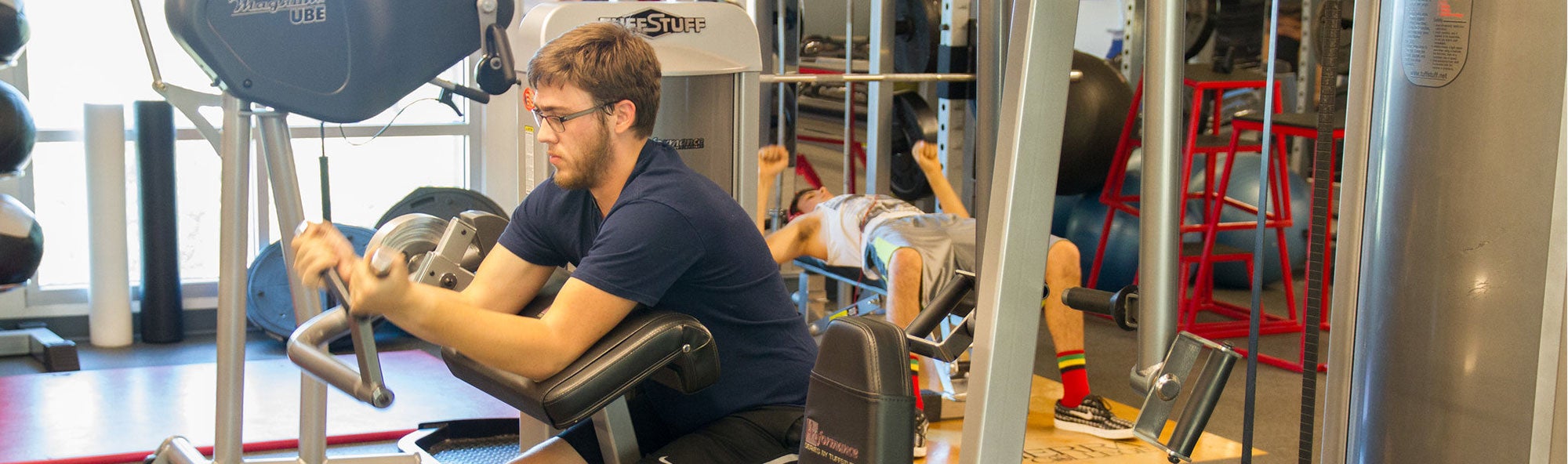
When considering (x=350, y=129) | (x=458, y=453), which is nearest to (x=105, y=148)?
(x=350, y=129)

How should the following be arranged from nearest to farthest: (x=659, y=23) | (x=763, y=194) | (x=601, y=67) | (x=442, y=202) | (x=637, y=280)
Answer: (x=637, y=280), (x=601, y=67), (x=659, y=23), (x=763, y=194), (x=442, y=202)

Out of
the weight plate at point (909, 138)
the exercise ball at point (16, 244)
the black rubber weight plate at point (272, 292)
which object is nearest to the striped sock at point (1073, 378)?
the weight plate at point (909, 138)

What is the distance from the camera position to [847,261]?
3.98m

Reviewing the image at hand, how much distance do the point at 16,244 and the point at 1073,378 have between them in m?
3.00

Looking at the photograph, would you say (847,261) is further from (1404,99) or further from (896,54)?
(1404,99)

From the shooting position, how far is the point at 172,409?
371 centimetres

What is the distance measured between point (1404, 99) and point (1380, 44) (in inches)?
2.1

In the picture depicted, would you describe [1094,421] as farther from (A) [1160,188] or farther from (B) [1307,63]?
(B) [1307,63]

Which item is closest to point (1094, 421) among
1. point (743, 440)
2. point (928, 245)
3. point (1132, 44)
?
point (928, 245)

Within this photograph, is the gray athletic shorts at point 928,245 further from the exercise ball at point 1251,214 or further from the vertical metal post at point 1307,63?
the vertical metal post at point 1307,63

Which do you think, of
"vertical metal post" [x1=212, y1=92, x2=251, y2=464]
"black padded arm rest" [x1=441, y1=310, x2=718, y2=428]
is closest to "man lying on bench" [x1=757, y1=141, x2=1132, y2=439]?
"vertical metal post" [x1=212, y1=92, x2=251, y2=464]

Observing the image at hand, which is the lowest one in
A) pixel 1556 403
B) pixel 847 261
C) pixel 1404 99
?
pixel 847 261

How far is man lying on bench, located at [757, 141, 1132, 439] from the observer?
11.9 ft

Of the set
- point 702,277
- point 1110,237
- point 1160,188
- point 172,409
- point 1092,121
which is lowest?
point 172,409
